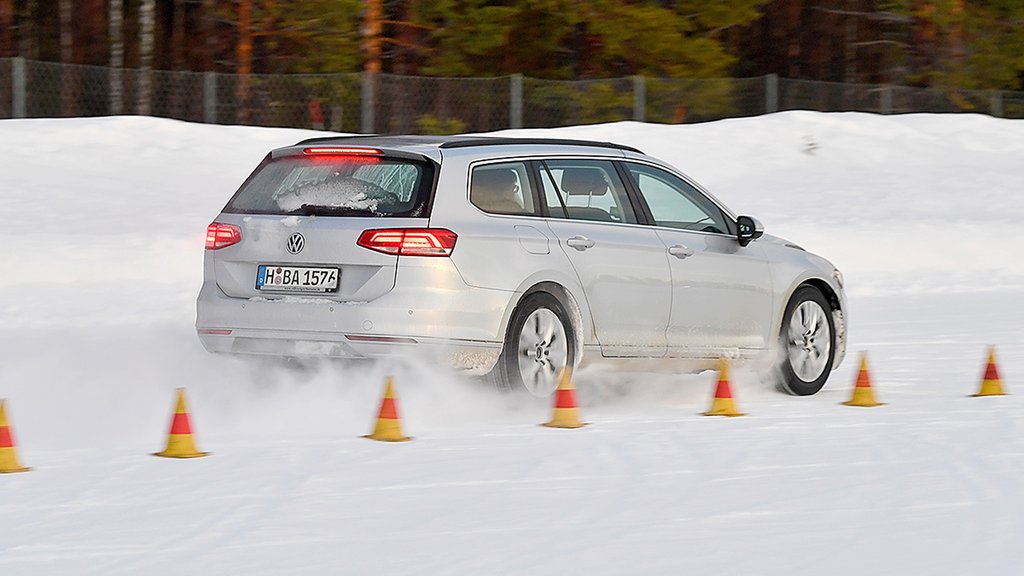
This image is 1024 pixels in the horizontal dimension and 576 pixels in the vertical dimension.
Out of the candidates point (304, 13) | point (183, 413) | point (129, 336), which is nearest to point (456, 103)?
point (304, 13)

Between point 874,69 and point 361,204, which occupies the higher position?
point 874,69

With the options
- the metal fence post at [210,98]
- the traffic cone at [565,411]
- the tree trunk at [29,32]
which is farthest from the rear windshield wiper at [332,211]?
the tree trunk at [29,32]

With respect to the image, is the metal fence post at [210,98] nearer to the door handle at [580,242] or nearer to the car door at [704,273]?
the car door at [704,273]

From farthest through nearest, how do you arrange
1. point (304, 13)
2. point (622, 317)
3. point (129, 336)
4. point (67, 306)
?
1. point (304, 13)
2. point (67, 306)
3. point (129, 336)
4. point (622, 317)

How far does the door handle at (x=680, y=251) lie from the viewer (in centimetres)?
1061

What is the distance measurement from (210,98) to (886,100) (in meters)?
12.8

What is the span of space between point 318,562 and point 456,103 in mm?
21724

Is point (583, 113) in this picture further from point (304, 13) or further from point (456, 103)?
point (304, 13)

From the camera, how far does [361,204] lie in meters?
9.36

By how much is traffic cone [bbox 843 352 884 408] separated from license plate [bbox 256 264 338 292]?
3233 mm

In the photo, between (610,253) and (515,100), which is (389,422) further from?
(515,100)

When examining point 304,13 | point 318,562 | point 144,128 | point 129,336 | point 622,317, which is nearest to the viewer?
point 318,562

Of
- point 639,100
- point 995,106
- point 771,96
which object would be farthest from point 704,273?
point 995,106

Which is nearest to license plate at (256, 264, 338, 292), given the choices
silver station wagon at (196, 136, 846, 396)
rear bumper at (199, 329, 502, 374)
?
silver station wagon at (196, 136, 846, 396)
